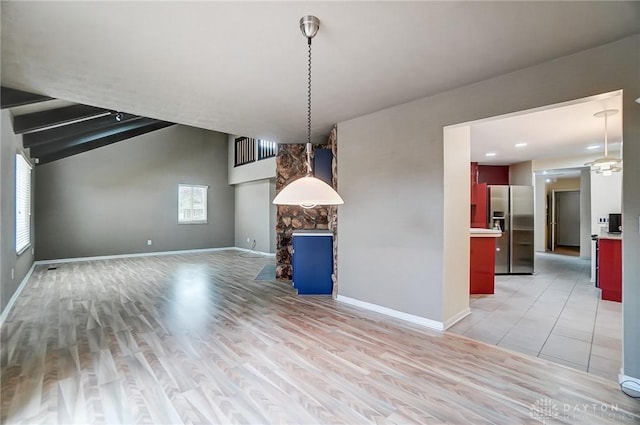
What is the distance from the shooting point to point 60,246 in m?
7.22

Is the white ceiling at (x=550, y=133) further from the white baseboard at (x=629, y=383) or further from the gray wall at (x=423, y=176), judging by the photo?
the white baseboard at (x=629, y=383)

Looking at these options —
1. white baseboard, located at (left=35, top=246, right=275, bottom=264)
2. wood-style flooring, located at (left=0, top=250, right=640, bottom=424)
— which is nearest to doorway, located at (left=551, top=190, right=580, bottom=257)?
wood-style flooring, located at (left=0, top=250, right=640, bottom=424)

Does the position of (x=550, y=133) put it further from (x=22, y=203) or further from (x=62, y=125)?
(x=22, y=203)

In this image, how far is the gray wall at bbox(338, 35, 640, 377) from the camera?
2.13 m

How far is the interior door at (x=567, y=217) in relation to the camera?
10.3m

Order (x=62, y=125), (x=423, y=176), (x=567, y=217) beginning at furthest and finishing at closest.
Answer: (x=567, y=217) < (x=62, y=125) < (x=423, y=176)

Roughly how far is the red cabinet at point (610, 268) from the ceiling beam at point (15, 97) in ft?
25.0

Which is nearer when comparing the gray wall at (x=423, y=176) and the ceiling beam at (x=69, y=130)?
the gray wall at (x=423, y=176)

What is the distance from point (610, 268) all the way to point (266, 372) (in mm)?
5177

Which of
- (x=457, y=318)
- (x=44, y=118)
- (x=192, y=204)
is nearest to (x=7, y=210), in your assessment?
(x=44, y=118)

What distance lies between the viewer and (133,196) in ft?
26.8

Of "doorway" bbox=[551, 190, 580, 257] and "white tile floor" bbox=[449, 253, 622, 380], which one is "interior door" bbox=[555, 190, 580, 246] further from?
"white tile floor" bbox=[449, 253, 622, 380]

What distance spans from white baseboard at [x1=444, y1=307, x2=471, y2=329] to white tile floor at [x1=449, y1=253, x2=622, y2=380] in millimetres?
42

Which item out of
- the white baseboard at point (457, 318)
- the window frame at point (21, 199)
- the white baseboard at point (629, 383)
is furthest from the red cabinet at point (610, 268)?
the window frame at point (21, 199)
